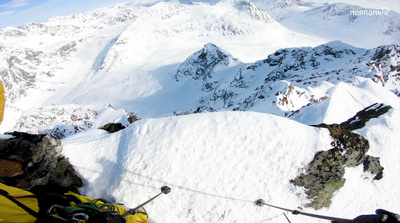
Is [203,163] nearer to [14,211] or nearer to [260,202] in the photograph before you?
[260,202]

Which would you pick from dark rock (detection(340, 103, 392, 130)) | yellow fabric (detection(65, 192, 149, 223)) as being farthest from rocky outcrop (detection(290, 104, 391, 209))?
yellow fabric (detection(65, 192, 149, 223))

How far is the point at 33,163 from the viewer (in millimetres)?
8320

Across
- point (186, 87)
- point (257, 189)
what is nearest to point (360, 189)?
point (257, 189)

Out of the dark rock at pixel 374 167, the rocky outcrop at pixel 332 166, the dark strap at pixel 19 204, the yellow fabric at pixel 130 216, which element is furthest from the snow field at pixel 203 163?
the dark strap at pixel 19 204

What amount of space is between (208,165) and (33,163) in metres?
6.57

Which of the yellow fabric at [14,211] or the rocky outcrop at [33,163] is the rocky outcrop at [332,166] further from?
the rocky outcrop at [33,163]

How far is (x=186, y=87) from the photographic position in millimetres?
163750

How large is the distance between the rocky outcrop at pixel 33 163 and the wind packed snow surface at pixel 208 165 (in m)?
0.49

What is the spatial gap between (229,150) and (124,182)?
14.9 ft

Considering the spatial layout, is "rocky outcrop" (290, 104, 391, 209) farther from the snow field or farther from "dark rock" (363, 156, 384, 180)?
the snow field

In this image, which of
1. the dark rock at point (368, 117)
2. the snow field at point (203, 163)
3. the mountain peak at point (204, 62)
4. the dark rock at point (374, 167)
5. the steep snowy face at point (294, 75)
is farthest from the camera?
the mountain peak at point (204, 62)

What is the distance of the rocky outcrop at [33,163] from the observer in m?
7.88

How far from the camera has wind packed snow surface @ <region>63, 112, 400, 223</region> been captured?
9164 millimetres

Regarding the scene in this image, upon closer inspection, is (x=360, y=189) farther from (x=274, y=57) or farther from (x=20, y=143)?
(x=274, y=57)
